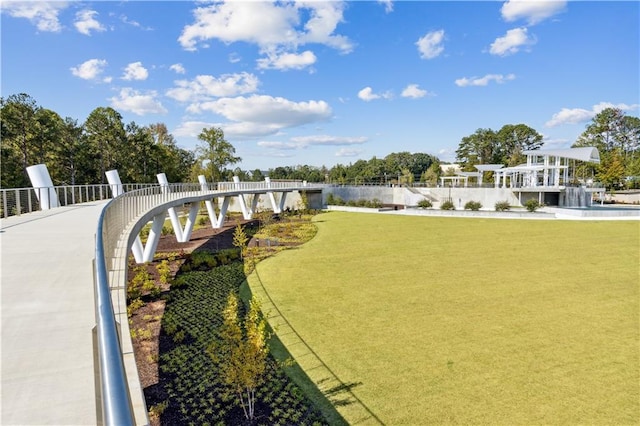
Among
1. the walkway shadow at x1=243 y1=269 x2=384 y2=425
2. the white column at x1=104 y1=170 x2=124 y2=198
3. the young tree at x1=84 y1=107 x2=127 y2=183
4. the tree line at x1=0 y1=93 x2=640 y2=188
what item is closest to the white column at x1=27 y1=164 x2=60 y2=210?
the white column at x1=104 y1=170 x2=124 y2=198

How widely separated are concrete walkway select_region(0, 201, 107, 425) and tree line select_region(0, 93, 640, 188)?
28.4 m

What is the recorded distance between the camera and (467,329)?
1062 cm

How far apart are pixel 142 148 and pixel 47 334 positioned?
44.4 m

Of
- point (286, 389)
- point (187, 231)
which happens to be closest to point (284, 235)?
point (187, 231)

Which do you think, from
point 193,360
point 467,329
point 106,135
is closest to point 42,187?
point 193,360

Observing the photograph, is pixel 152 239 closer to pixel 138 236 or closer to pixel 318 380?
pixel 138 236

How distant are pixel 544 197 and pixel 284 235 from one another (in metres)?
34.2

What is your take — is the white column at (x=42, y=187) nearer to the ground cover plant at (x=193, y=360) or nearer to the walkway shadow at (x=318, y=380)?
the ground cover plant at (x=193, y=360)

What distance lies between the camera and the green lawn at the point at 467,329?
7.30 metres

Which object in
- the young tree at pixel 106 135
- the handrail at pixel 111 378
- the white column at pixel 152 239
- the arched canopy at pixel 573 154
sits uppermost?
the young tree at pixel 106 135

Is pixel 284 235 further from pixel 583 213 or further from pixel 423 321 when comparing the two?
pixel 583 213

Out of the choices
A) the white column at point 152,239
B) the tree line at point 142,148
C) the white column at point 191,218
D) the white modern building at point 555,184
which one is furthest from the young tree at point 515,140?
the white column at point 152,239

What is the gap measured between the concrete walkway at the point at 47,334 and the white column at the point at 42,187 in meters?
9.39

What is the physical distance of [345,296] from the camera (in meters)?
13.9
